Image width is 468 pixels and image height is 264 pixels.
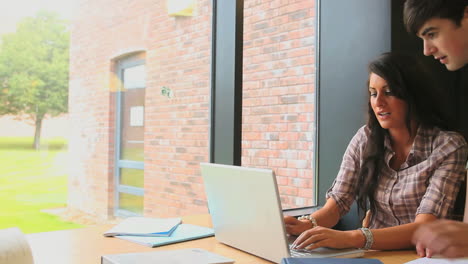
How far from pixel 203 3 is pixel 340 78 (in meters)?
0.92

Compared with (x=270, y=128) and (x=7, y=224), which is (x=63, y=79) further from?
(x=270, y=128)

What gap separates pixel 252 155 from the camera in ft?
9.61

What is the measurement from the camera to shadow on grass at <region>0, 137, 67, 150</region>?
183cm

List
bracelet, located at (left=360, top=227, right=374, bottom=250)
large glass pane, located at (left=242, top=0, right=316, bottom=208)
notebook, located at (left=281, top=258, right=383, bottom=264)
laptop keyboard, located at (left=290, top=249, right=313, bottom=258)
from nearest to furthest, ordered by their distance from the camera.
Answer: notebook, located at (left=281, top=258, right=383, bottom=264) < laptop keyboard, located at (left=290, top=249, right=313, bottom=258) < bracelet, located at (left=360, top=227, right=374, bottom=250) < large glass pane, located at (left=242, top=0, right=316, bottom=208)

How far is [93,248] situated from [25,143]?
70 cm

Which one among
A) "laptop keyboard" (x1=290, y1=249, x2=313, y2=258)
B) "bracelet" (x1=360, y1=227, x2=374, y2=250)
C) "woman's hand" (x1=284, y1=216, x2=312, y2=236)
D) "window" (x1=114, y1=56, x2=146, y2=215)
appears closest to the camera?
"laptop keyboard" (x1=290, y1=249, x2=313, y2=258)

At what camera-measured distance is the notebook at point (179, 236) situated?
4.85ft

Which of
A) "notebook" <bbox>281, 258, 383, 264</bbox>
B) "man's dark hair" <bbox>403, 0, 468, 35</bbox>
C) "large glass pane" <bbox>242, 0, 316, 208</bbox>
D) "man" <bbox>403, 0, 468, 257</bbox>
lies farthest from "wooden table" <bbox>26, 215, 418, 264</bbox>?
"large glass pane" <bbox>242, 0, 316, 208</bbox>

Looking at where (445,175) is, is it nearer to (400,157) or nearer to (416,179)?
(416,179)

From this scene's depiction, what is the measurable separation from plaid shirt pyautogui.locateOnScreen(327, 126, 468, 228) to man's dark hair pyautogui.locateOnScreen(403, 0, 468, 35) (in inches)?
17.9

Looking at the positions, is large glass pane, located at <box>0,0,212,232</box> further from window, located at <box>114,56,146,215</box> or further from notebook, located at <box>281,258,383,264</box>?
notebook, located at <box>281,258,383,264</box>

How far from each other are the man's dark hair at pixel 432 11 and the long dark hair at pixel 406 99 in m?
0.24

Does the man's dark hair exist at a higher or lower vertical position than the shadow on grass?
higher

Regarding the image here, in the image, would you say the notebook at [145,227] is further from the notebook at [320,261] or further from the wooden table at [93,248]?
the notebook at [320,261]
